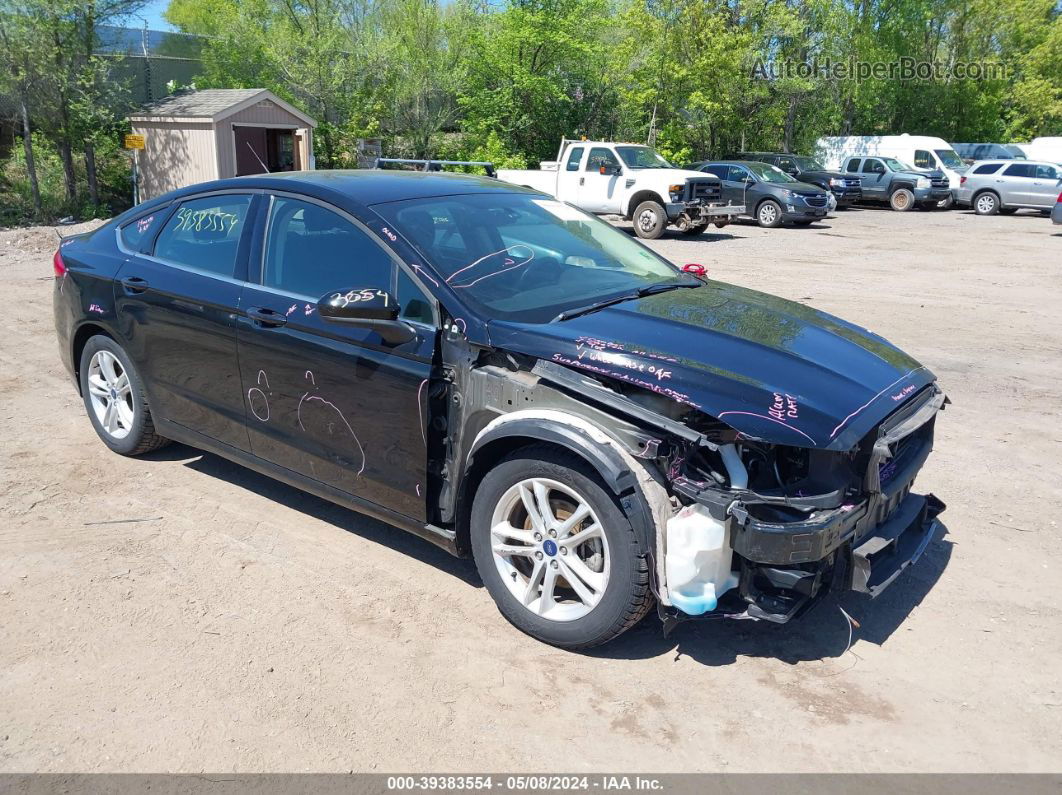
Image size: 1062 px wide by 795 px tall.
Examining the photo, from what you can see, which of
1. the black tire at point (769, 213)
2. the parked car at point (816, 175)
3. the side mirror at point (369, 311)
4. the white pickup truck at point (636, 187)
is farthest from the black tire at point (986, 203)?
the side mirror at point (369, 311)

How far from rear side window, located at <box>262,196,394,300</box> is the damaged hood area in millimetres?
753

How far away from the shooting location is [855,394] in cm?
347

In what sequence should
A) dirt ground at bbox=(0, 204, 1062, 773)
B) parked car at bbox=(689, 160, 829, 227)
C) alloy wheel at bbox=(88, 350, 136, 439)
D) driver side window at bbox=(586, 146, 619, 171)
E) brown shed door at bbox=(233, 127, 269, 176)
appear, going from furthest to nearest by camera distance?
parked car at bbox=(689, 160, 829, 227)
brown shed door at bbox=(233, 127, 269, 176)
driver side window at bbox=(586, 146, 619, 171)
alloy wheel at bbox=(88, 350, 136, 439)
dirt ground at bbox=(0, 204, 1062, 773)

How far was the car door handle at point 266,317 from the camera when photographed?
4.20 metres

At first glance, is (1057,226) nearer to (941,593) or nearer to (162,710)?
(941,593)

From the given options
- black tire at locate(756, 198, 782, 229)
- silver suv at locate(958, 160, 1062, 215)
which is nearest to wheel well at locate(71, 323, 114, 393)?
black tire at locate(756, 198, 782, 229)

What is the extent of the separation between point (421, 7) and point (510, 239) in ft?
92.0

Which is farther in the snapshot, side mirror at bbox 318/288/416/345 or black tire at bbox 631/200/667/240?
black tire at bbox 631/200/667/240

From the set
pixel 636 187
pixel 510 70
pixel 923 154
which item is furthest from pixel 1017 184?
pixel 510 70

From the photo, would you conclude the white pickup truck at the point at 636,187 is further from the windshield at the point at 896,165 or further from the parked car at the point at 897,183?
the windshield at the point at 896,165

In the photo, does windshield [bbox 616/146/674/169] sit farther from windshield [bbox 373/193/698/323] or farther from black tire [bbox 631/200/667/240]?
windshield [bbox 373/193/698/323]

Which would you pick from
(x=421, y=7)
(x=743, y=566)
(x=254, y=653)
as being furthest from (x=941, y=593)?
(x=421, y=7)

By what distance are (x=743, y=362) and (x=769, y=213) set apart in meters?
21.1

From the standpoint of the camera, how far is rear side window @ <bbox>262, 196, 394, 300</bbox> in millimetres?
4023
